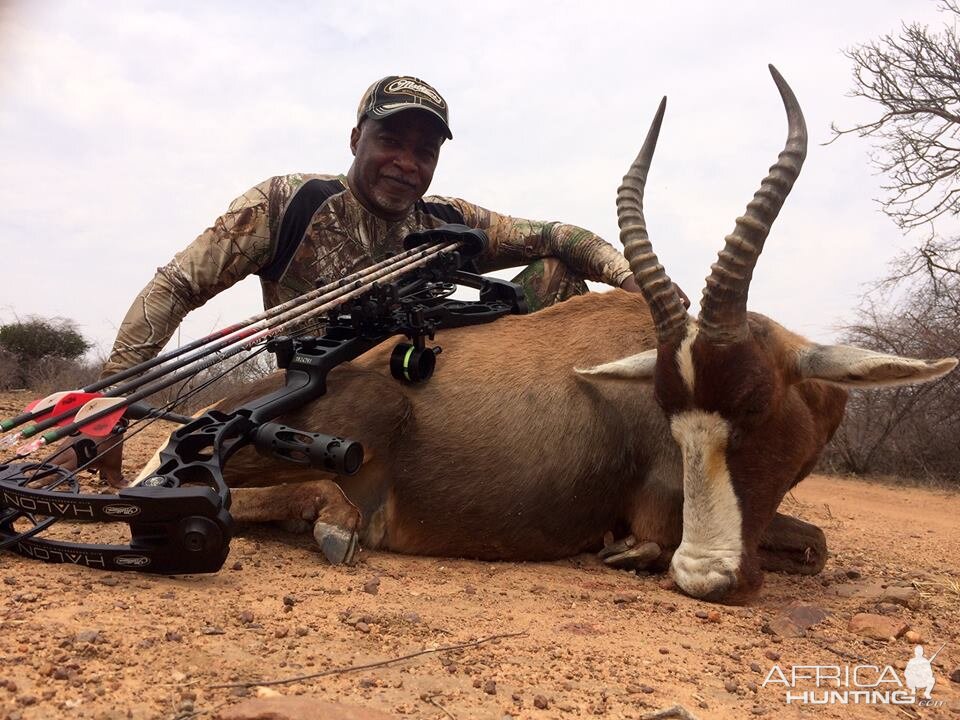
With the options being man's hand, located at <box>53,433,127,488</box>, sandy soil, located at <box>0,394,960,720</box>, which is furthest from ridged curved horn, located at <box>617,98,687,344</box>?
man's hand, located at <box>53,433,127,488</box>

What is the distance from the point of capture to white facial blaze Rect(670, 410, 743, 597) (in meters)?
3.47

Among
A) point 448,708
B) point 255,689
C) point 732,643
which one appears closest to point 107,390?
point 255,689

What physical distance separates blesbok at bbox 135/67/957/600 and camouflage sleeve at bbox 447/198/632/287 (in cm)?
143

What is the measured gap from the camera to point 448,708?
1.97 m

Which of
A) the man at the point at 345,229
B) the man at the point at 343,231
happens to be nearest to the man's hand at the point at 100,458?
the man at the point at 343,231

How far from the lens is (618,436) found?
13.6ft

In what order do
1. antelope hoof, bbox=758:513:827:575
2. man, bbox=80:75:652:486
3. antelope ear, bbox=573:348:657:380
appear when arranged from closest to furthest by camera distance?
antelope ear, bbox=573:348:657:380
antelope hoof, bbox=758:513:827:575
man, bbox=80:75:652:486

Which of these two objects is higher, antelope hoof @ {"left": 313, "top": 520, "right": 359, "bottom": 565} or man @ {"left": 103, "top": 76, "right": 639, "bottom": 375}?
man @ {"left": 103, "top": 76, "right": 639, "bottom": 375}

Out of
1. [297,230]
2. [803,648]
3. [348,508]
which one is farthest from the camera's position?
[297,230]

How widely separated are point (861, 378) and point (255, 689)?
10.1ft

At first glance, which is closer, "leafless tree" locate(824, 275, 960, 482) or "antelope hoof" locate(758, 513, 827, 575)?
"antelope hoof" locate(758, 513, 827, 575)

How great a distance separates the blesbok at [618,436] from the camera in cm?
354

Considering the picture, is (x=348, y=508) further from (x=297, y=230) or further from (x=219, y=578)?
(x=297, y=230)

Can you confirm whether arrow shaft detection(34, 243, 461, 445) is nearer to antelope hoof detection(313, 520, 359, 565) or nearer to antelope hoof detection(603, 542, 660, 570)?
antelope hoof detection(313, 520, 359, 565)
